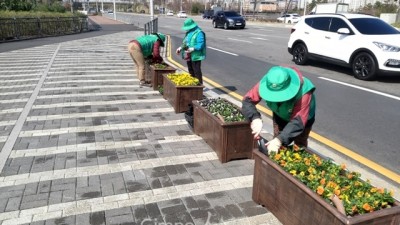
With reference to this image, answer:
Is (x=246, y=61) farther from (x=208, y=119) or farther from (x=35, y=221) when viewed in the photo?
(x=35, y=221)

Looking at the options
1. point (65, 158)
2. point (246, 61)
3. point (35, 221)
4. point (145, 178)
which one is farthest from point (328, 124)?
point (246, 61)

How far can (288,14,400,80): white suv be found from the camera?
9.05 m

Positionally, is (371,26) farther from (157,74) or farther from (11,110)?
(11,110)

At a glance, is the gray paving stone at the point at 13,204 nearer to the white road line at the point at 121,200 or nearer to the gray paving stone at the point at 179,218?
the white road line at the point at 121,200

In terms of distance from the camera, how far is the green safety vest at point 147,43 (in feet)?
25.8

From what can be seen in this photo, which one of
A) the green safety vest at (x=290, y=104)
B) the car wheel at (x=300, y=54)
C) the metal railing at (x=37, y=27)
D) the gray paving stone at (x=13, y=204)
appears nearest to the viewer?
the green safety vest at (x=290, y=104)

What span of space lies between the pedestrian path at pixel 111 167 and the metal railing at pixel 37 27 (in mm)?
14783

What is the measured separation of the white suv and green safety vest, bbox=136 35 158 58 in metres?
5.71

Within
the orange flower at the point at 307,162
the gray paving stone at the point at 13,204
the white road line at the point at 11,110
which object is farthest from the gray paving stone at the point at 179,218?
the white road line at the point at 11,110

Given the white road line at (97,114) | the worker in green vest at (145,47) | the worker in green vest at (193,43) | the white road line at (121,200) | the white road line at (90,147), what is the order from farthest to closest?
the worker in green vest at (145,47), the worker in green vest at (193,43), the white road line at (97,114), the white road line at (90,147), the white road line at (121,200)

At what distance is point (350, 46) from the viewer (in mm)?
9922

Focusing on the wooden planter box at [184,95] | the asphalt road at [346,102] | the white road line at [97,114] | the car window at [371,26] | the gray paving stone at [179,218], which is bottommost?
the gray paving stone at [179,218]

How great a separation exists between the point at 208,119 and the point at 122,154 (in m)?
1.27

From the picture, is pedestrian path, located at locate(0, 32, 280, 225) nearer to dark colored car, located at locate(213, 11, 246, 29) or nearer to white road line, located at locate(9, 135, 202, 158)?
white road line, located at locate(9, 135, 202, 158)
